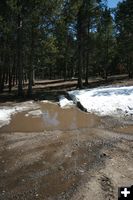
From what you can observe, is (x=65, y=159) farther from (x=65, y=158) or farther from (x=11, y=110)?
(x=11, y=110)

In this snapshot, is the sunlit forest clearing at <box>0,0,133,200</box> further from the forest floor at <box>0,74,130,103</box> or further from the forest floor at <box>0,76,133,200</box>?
the forest floor at <box>0,74,130,103</box>

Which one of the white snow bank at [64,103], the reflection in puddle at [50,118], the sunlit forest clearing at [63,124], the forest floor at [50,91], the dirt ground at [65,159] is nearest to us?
the dirt ground at [65,159]

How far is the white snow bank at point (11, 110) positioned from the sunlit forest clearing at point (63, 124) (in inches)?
2.2

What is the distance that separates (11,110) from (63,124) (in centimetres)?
A: 474

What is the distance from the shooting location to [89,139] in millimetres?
14016

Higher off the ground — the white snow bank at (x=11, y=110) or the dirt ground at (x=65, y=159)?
the white snow bank at (x=11, y=110)

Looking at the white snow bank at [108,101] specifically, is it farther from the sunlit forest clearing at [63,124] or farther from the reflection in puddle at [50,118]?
the reflection in puddle at [50,118]

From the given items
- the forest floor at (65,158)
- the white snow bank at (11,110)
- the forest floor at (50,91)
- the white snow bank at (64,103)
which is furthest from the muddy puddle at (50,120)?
the forest floor at (50,91)

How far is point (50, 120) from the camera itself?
18.2 m

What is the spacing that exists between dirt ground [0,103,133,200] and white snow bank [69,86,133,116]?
4.64 ft

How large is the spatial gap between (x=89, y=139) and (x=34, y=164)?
3487 millimetres

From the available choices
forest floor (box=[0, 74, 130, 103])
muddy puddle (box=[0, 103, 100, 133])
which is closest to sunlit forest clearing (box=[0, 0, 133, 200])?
muddy puddle (box=[0, 103, 100, 133])

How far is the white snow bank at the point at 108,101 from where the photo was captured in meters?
19.2

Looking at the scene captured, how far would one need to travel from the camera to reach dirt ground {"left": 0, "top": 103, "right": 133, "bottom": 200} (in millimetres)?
9258
